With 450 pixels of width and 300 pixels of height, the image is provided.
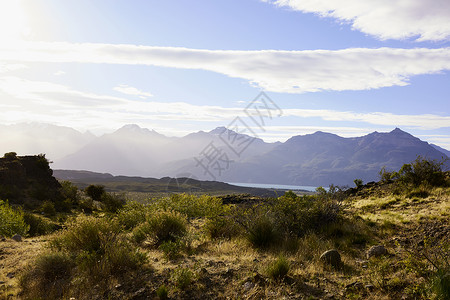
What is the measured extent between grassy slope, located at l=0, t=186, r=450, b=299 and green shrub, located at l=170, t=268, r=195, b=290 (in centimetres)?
6

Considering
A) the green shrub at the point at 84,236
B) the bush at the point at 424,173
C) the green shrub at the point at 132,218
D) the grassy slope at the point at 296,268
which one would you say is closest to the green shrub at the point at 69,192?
the green shrub at the point at 132,218

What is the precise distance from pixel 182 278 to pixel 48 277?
432 centimetres

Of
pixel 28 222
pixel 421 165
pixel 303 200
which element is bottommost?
pixel 28 222

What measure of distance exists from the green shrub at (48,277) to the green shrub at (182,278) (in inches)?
118

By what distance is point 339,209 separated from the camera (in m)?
13.3

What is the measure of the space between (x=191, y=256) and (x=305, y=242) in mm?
3987

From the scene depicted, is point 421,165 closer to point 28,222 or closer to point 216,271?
point 216,271

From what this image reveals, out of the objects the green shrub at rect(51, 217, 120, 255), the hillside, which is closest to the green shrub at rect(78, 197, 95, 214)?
the hillside

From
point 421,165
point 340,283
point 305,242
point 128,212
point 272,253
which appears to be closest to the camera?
point 340,283

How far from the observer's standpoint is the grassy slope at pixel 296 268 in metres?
6.60

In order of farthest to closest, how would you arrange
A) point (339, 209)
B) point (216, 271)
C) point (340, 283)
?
point (339, 209)
point (216, 271)
point (340, 283)

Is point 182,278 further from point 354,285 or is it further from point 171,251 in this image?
point 354,285

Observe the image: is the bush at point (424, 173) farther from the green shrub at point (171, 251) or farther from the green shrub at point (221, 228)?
the green shrub at point (171, 251)

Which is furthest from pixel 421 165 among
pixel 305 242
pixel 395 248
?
pixel 305 242
